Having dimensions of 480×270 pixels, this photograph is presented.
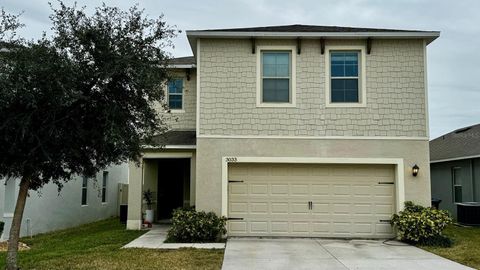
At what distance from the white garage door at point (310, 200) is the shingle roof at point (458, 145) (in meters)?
7.15

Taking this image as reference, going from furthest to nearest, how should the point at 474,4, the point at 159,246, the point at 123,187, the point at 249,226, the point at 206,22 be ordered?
1. the point at 123,187
2. the point at 206,22
3. the point at 474,4
4. the point at 249,226
5. the point at 159,246

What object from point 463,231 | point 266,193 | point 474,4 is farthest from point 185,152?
point 474,4

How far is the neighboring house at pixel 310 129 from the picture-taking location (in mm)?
13914

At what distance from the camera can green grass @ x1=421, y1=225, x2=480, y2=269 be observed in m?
10.7

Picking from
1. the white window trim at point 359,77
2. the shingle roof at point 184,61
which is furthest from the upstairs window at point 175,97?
the white window trim at point 359,77

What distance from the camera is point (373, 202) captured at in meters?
14.1

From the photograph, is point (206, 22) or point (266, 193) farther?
point (206, 22)

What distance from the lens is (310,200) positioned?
14094mm

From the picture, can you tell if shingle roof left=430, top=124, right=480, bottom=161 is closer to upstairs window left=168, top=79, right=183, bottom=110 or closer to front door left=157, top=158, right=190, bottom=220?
front door left=157, top=158, right=190, bottom=220

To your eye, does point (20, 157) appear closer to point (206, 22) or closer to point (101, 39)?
point (101, 39)

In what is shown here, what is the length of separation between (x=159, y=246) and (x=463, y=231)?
32.1ft

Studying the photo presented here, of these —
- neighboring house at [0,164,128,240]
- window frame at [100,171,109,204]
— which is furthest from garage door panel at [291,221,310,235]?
window frame at [100,171,109,204]

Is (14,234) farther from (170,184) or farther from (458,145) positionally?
(458,145)

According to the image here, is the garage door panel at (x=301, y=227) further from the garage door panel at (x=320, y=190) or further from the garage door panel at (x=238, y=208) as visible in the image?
the garage door panel at (x=238, y=208)
